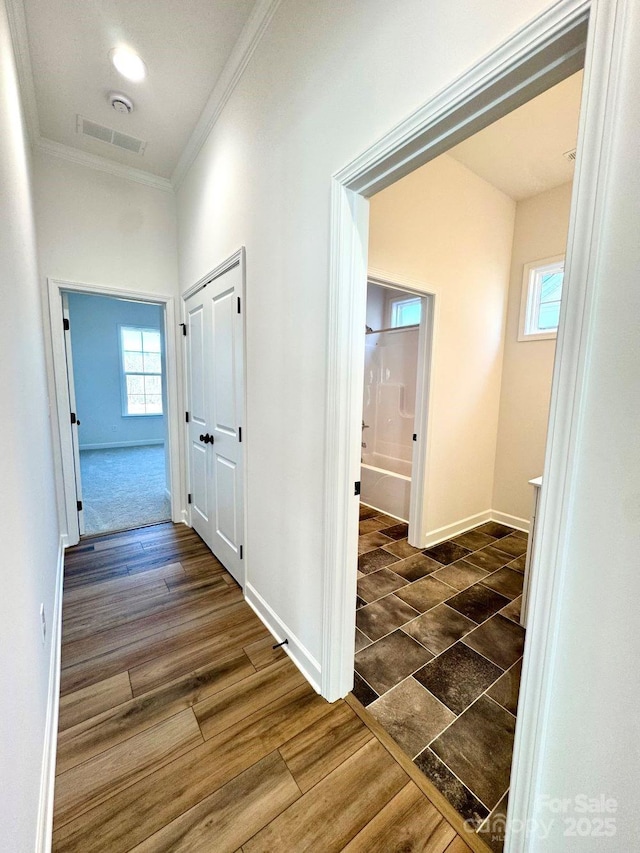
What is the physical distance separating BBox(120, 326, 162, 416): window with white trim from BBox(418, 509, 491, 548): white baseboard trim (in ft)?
20.0

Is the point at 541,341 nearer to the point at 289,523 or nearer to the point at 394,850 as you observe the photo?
the point at 289,523

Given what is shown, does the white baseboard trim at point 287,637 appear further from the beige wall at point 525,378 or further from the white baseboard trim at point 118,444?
the white baseboard trim at point 118,444

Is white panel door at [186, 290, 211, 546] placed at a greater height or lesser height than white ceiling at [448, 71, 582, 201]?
lesser

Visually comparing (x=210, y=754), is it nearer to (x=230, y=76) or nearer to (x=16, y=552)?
(x=16, y=552)

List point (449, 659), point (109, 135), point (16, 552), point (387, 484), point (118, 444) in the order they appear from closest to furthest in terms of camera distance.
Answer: point (16, 552) → point (449, 659) → point (109, 135) → point (387, 484) → point (118, 444)

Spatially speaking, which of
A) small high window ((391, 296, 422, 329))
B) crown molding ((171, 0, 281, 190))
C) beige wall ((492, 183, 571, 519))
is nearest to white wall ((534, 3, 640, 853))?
crown molding ((171, 0, 281, 190))

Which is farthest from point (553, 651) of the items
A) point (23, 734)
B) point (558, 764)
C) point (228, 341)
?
point (228, 341)

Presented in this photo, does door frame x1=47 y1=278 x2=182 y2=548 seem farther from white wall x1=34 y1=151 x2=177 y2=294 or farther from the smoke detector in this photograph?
the smoke detector

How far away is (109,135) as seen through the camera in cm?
254

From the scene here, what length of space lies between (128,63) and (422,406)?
2858mm

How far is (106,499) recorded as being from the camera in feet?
13.3

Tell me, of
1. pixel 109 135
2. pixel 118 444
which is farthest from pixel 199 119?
pixel 118 444

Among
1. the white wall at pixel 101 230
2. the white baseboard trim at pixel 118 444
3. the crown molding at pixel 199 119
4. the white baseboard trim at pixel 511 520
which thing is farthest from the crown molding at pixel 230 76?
the white baseboard trim at pixel 118 444

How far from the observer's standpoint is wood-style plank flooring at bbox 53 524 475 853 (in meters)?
1.09
